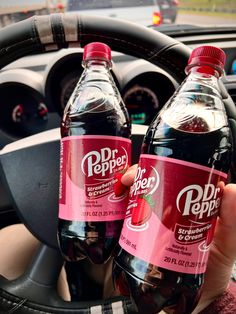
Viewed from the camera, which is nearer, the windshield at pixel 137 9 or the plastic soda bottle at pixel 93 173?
the plastic soda bottle at pixel 93 173

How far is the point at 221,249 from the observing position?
35.1 inches

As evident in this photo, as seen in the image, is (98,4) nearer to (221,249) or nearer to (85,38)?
(85,38)

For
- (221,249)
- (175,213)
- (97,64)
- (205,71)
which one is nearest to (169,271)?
(175,213)

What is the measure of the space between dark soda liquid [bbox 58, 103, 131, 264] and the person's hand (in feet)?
0.33

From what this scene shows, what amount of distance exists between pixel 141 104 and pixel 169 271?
1.43 metres

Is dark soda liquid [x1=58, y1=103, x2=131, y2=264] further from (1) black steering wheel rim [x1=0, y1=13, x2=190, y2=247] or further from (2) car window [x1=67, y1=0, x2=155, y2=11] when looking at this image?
(2) car window [x1=67, y1=0, x2=155, y2=11]

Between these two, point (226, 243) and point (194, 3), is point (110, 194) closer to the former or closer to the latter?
point (226, 243)

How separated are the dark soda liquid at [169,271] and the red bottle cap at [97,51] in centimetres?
19

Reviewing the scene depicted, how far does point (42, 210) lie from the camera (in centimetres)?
100

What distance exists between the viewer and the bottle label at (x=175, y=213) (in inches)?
27.1

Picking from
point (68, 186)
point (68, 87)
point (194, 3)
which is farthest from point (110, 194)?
point (194, 3)

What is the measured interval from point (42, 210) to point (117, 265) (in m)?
0.29

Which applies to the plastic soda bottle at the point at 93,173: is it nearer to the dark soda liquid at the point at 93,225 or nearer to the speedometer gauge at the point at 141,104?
the dark soda liquid at the point at 93,225

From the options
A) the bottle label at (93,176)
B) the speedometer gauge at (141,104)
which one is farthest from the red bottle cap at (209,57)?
the speedometer gauge at (141,104)
